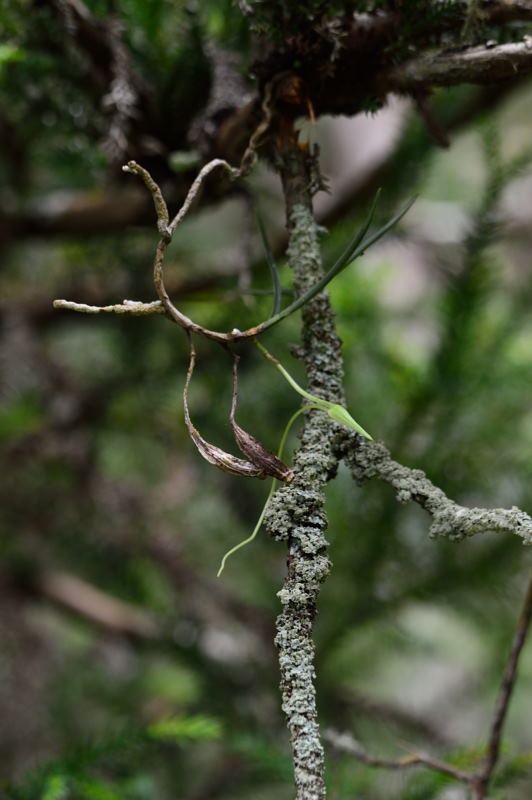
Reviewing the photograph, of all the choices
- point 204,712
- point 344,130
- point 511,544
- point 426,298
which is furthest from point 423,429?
point 344,130

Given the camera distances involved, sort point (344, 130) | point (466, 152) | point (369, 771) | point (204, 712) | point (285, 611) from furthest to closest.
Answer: point (466, 152) < point (344, 130) < point (204, 712) < point (369, 771) < point (285, 611)

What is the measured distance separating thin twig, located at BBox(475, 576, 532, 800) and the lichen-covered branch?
163 millimetres

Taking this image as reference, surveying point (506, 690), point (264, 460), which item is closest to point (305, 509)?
point (264, 460)

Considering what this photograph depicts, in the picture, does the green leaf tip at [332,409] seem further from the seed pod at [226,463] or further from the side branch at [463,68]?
the side branch at [463,68]

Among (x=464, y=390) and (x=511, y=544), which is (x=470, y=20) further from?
(x=511, y=544)

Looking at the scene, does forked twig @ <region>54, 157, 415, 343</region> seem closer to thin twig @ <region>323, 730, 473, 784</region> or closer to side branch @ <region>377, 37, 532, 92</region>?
side branch @ <region>377, 37, 532, 92</region>

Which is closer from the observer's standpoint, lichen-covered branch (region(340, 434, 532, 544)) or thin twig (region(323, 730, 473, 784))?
lichen-covered branch (region(340, 434, 532, 544))

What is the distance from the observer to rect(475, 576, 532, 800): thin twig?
0.47 m

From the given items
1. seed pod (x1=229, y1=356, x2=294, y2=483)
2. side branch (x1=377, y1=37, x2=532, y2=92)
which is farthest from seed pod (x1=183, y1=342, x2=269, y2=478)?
side branch (x1=377, y1=37, x2=532, y2=92)

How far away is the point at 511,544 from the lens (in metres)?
0.84

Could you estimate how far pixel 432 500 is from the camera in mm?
353

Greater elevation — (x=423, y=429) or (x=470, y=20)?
(x=423, y=429)

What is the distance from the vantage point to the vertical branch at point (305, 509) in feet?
1.00

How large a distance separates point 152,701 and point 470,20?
1.22 meters
